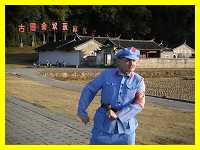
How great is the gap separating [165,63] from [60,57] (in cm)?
1162

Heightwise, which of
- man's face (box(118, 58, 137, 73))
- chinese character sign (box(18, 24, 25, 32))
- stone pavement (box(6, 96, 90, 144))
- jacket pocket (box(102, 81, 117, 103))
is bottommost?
stone pavement (box(6, 96, 90, 144))

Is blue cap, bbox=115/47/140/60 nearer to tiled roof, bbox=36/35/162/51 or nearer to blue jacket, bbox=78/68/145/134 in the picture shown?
blue jacket, bbox=78/68/145/134

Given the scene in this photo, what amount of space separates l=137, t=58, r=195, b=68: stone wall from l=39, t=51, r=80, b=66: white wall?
7382mm

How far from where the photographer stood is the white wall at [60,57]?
1714 inches

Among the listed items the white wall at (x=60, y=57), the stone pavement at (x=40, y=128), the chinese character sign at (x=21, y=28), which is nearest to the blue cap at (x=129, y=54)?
the stone pavement at (x=40, y=128)

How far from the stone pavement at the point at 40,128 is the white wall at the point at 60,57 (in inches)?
1272

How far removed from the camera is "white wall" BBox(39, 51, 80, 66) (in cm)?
4353

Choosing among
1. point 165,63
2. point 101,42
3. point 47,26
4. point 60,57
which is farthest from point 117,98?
point 47,26

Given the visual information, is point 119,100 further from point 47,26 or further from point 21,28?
point 47,26

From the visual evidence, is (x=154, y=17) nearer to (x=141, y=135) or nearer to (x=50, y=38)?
(x=50, y=38)

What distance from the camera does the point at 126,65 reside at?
4.04 meters

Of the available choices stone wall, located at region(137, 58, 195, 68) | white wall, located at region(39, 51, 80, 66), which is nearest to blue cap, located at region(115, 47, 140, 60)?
stone wall, located at region(137, 58, 195, 68)

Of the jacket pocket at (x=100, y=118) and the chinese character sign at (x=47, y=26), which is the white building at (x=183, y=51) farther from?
the jacket pocket at (x=100, y=118)

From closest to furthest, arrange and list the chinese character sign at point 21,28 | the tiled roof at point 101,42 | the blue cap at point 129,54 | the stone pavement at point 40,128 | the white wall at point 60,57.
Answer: the blue cap at point 129,54, the stone pavement at point 40,128, the white wall at point 60,57, the tiled roof at point 101,42, the chinese character sign at point 21,28
